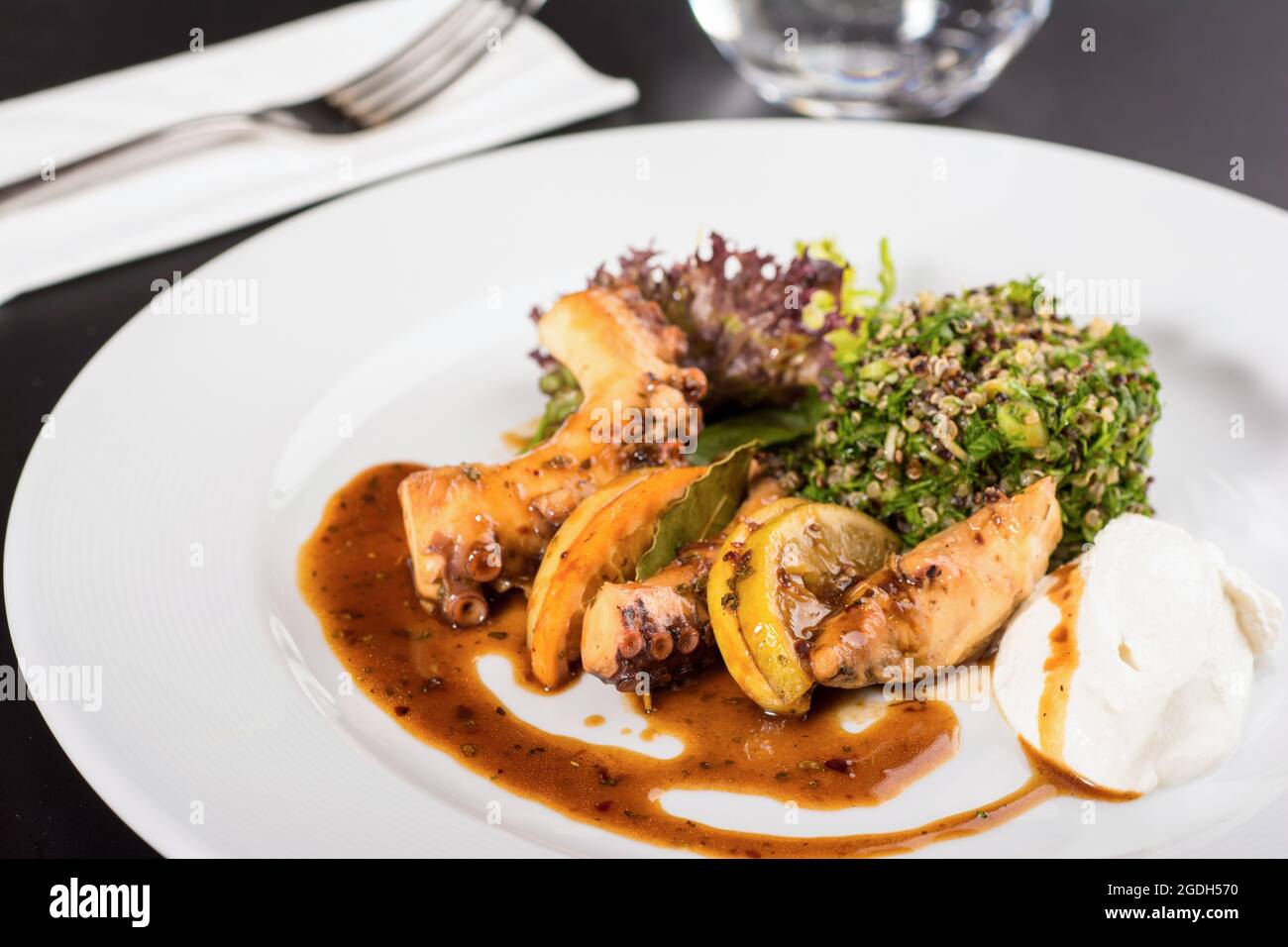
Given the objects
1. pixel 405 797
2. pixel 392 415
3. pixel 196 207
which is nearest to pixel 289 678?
pixel 405 797

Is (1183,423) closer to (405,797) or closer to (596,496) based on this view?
(596,496)

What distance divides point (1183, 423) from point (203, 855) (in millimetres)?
3365

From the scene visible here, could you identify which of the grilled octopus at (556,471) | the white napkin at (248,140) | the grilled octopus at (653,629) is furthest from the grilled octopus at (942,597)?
the white napkin at (248,140)

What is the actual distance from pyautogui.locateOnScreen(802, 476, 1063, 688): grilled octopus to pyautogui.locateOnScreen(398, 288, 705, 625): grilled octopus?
0.81 metres

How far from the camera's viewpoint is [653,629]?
3338 mm

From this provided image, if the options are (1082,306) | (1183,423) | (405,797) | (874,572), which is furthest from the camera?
(1082,306)

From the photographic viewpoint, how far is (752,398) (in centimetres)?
457

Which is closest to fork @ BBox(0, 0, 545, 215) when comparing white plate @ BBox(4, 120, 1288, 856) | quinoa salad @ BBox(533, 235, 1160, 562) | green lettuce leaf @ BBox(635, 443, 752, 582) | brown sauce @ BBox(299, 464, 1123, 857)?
white plate @ BBox(4, 120, 1288, 856)

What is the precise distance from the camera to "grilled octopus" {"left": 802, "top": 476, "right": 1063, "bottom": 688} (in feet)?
10.8

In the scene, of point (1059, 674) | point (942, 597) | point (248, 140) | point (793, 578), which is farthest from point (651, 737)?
point (248, 140)

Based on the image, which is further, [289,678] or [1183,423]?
[1183,423]

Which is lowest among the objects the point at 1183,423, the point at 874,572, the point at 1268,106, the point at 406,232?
the point at 874,572

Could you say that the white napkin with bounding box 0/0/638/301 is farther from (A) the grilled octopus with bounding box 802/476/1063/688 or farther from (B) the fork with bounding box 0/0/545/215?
(A) the grilled octopus with bounding box 802/476/1063/688

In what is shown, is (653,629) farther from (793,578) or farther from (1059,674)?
(1059,674)
